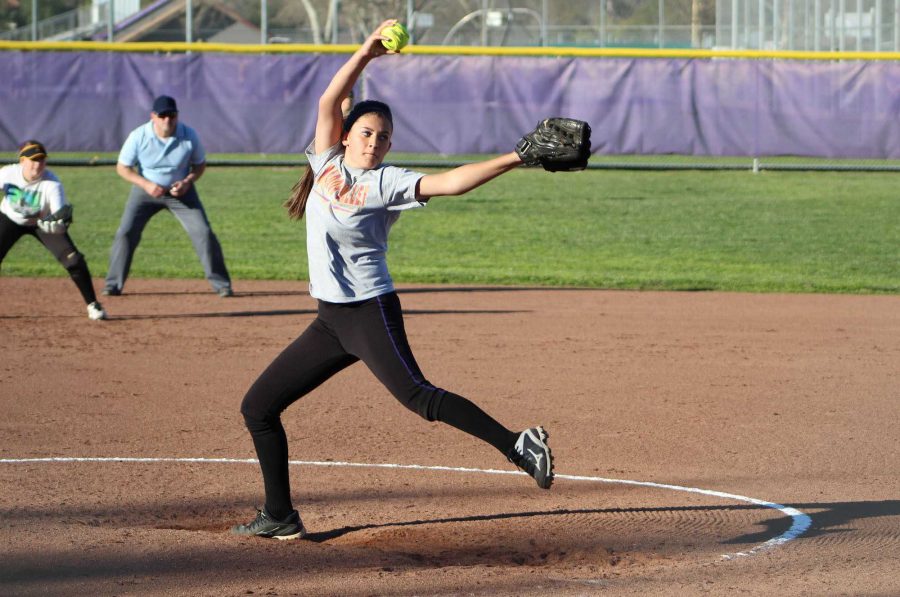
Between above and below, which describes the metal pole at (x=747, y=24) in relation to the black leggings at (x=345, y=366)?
above

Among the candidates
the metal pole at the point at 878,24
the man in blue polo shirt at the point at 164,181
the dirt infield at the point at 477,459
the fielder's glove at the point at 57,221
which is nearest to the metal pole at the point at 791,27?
the metal pole at the point at 878,24

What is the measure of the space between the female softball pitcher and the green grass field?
8.58 meters

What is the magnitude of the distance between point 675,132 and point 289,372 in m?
16.7

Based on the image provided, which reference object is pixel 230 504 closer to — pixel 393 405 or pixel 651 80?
pixel 393 405

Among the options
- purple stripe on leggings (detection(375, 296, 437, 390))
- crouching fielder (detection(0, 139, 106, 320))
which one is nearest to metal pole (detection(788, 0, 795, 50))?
crouching fielder (detection(0, 139, 106, 320))

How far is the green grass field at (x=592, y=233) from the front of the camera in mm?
14453

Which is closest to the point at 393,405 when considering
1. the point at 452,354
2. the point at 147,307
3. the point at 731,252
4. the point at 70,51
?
the point at 452,354

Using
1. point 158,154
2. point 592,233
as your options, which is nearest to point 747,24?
point 592,233

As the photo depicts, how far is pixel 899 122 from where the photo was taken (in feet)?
67.3

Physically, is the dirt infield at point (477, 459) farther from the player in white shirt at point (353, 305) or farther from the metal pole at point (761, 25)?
the metal pole at point (761, 25)

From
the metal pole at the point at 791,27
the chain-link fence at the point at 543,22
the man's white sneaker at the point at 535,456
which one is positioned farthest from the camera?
the metal pole at the point at 791,27

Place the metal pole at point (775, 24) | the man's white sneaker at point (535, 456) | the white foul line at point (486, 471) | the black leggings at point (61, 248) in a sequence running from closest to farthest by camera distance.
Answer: the man's white sneaker at point (535, 456), the white foul line at point (486, 471), the black leggings at point (61, 248), the metal pole at point (775, 24)

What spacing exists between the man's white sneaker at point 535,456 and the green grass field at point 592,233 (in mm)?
8921

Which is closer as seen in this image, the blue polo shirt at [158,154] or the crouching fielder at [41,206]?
the crouching fielder at [41,206]
